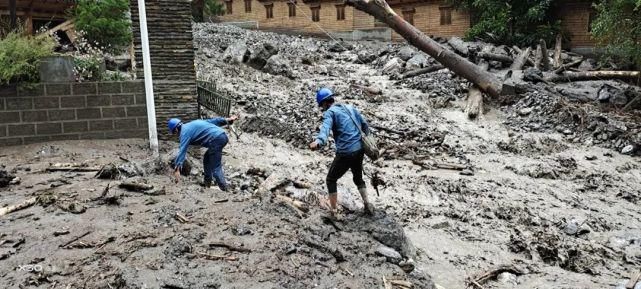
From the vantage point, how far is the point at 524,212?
27.8 feet

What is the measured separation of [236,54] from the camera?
17312 millimetres

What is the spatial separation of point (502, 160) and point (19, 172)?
9839 mm

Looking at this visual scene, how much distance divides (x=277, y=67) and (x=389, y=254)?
12331mm

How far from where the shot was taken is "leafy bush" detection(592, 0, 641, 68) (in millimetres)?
12867

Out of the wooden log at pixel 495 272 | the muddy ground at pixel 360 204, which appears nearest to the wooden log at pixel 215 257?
the muddy ground at pixel 360 204

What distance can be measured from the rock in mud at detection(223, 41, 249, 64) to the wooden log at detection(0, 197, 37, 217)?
11825mm

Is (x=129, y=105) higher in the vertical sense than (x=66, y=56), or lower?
lower

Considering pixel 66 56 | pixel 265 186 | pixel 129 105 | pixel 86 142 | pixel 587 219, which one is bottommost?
pixel 587 219

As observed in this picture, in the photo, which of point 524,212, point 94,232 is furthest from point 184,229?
point 524,212

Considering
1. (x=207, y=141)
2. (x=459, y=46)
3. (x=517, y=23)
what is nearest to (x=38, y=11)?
(x=207, y=141)

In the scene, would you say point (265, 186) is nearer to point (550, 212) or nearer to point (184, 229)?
point (184, 229)

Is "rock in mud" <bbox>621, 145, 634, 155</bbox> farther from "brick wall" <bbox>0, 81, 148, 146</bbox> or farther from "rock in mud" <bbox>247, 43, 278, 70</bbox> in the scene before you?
"rock in mud" <bbox>247, 43, 278, 70</bbox>

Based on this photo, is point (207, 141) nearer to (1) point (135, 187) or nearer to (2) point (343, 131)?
(1) point (135, 187)

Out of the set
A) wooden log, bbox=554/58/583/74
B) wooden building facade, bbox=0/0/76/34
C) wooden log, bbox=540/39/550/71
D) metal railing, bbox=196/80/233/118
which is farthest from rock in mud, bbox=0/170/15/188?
wooden log, bbox=540/39/550/71
